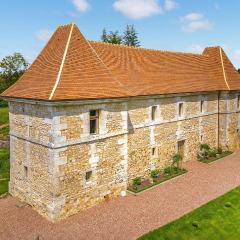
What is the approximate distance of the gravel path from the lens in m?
13.4

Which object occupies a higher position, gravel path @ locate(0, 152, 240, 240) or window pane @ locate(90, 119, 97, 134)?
window pane @ locate(90, 119, 97, 134)

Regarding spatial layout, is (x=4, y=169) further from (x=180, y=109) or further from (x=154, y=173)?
(x=180, y=109)

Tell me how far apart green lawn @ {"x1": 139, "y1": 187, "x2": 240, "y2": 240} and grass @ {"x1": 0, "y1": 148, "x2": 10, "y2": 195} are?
9925mm

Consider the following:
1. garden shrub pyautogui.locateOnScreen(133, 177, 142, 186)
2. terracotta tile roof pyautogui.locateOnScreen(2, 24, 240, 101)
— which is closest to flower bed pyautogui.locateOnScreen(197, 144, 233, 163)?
terracotta tile roof pyautogui.locateOnScreen(2, 24, 240, 101)

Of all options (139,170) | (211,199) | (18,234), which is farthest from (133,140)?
(18,234)

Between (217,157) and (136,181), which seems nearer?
(136,181)

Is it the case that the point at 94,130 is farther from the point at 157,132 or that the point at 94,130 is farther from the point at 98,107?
the point at 157,132

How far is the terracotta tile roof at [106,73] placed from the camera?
48.6ft

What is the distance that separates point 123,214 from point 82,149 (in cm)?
367

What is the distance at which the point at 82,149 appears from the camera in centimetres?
1505

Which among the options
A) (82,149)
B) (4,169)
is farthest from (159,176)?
(4,169)

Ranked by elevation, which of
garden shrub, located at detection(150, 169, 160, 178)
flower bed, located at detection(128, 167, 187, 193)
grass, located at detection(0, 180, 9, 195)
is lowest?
grass, located at detection(0, 180, 9, 195)

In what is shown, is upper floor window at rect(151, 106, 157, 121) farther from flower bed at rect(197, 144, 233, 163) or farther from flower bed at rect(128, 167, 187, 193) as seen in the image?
flower bed at rect(197, 144, 233, 163)

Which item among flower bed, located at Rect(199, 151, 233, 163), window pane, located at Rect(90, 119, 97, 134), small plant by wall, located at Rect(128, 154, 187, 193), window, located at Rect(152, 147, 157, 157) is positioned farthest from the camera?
flower bed, located at Rect(199, 151, 233, 163)
